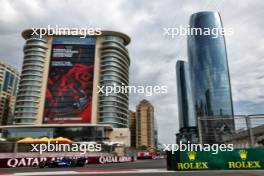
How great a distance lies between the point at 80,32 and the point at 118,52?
1916 centimetres

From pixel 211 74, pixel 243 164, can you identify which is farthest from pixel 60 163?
pixel 211 74

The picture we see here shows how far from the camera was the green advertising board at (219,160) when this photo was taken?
19.3 m

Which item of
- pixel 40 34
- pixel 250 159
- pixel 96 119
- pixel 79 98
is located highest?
pixel 40 34

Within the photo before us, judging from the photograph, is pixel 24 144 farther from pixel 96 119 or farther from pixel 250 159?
pixel 96 119

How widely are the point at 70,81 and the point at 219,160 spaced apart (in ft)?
321

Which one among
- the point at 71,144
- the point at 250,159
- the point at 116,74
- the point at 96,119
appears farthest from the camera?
the point at 116,74

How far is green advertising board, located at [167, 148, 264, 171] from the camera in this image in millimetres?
19281

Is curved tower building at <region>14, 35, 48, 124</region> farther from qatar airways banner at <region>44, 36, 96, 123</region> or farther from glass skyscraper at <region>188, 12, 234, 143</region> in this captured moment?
glass skyscraper at <region>188, 12, 234, 143</region>

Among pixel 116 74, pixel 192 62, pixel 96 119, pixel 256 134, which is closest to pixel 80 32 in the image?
pixel 116 74

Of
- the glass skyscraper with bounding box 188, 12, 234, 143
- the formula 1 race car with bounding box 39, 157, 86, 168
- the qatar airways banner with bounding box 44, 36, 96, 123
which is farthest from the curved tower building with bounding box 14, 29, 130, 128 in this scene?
the formula 1 race car with bounding box 39, 157, 86, 168

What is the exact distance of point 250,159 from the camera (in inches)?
767

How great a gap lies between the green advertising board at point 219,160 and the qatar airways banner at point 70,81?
294 feet

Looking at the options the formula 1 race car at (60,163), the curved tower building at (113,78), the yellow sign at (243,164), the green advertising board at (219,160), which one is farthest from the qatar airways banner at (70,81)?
the yellow sign at (243,164)

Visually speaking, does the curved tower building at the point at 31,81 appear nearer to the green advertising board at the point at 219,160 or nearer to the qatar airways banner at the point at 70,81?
the qatar airways banner at the point at 70,81
